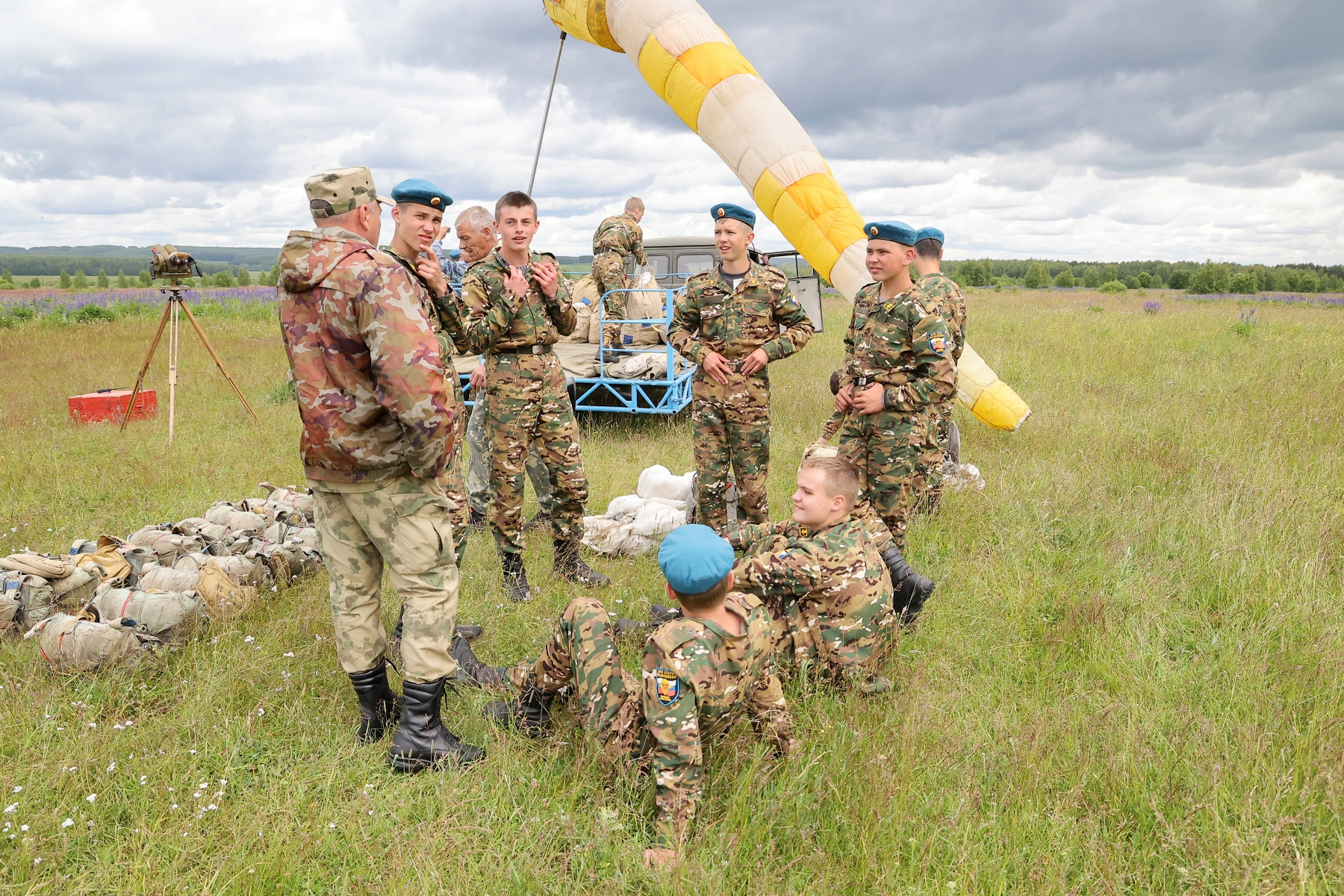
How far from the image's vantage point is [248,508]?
17.4 feet

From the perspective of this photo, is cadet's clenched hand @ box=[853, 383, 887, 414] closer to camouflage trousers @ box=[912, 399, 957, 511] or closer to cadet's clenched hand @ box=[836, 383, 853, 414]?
cadet's clenched hand @ box=[836, 383, 853, 414]

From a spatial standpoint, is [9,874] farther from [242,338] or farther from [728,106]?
[242,338]

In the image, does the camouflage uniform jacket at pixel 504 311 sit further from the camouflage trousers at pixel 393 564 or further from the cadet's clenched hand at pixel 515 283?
the camouflage trousers at pixel 393 564

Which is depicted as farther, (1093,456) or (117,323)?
(117,323)

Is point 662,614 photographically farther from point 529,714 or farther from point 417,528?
point 417,528

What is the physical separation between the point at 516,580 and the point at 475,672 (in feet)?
3.40

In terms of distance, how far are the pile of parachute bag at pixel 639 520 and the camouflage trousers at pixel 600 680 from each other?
7.05ft

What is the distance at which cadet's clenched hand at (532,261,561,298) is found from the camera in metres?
4.29

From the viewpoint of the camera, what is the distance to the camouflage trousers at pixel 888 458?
441 cm

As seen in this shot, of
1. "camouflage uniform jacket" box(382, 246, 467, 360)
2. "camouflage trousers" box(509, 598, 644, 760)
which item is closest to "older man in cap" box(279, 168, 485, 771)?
"camouflage uniform jacket" box(382, 246, 467, 360)

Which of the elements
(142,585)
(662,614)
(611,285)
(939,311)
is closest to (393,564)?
(662,614)

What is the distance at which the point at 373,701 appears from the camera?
298cm

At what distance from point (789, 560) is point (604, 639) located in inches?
33.1

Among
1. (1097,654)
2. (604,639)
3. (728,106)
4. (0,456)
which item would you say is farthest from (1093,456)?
(0,456)
